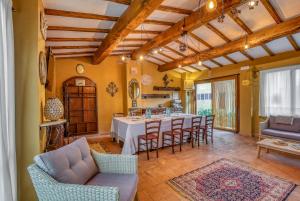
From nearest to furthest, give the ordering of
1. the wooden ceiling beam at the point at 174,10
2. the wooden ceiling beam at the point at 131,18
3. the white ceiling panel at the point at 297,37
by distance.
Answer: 1. the wooden ceiling beam at the point at 131,18
2. the wooden ceiling beam at the point at 174,10
3. the white ceiling panel at the point at 297,37

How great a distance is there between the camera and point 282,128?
450 centimetres

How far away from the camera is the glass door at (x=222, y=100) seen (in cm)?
636

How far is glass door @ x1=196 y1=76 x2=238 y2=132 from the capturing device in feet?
20.8

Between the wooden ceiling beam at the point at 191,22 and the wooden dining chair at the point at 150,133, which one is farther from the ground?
the wooden ceiling beam at the point at 191,22

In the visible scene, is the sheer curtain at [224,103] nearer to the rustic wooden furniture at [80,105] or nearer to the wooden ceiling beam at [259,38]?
the wooden ceiling beam at [259,38]

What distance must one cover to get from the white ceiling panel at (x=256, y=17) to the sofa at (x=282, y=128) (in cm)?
254

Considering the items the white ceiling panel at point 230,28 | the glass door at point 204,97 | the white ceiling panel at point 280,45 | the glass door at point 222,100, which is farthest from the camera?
the glass door at point 204,97

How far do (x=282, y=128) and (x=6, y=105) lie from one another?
5.82m

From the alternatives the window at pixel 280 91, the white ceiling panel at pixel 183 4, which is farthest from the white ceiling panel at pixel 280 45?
the white ceiling panel at pixel 183 4

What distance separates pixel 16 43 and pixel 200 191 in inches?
119

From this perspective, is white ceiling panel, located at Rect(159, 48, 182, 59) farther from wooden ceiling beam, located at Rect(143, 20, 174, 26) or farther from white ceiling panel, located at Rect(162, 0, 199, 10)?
white ceiling panel, located at Rect(162, 0, 199, 10)

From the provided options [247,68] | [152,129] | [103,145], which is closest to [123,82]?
[103,145]

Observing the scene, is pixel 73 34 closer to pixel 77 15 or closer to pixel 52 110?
pixel 77 15

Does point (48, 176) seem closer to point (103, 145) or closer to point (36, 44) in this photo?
point (36, 44)
